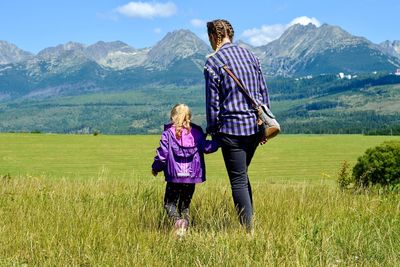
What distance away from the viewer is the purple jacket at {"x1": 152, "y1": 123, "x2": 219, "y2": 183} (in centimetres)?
647

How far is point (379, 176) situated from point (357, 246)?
12.4 metres

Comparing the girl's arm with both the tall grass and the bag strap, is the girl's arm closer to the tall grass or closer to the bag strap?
the bag strap

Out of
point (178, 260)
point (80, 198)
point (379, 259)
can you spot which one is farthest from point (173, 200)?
point (379, 259)

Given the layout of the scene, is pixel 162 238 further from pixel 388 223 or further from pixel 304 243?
pixel 388 223

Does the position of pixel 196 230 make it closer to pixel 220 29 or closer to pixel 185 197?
pixel 185 197

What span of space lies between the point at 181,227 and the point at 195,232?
29 cm

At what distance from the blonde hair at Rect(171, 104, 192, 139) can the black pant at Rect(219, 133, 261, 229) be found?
0.54m

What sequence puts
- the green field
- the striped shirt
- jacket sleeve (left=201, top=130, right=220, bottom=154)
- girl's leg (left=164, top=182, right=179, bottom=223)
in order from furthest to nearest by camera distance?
the green field
girl's leg (left=164, top=182, right=179, bottom=223)
jacket sleeve (left=201, top=130, right=220, bottom=154)
the striped shirt

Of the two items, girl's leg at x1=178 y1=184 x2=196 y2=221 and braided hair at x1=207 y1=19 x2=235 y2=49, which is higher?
braided hair at x1=207 y1=19 x2=235 y2=49

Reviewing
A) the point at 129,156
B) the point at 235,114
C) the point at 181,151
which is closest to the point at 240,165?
the point at 235,114

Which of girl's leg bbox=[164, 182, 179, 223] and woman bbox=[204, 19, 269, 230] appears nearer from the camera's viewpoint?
woman bbox=[204, 19, 269, 230]

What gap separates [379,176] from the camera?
55.1 feet

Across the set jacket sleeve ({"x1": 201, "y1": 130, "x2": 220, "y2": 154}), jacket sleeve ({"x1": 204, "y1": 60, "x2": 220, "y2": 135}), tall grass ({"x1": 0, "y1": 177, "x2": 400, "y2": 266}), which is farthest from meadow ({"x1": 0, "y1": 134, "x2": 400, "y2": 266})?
jacket sleeve ({"x1": 204, "y1": 60, "x2": 220, "y2": 135})

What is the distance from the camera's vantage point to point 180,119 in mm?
6453
